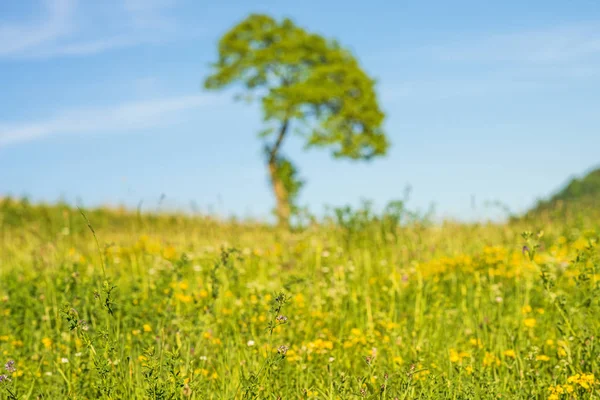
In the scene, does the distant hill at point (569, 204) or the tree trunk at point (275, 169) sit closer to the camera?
the distant hill at point (569, 204)

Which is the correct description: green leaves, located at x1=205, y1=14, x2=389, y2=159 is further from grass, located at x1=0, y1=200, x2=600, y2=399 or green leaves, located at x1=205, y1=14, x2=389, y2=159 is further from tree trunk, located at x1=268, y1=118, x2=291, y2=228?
grass, located at x1=0, y1=200, x2=600, y2=399

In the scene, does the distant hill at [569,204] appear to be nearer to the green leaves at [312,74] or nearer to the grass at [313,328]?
the grass at [313,328]

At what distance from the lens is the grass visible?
11.2 ft

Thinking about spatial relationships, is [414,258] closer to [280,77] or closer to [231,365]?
[231,365]

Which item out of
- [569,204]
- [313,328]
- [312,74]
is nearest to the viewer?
[313,328]

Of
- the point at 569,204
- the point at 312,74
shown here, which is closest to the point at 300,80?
the point at 312,74

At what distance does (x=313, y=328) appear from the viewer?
5.12m

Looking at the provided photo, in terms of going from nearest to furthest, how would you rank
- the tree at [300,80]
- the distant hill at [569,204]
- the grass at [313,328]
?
1. the grass at [313,328]
2. the distant hill at [569,204]
3. the tree at [300,80]

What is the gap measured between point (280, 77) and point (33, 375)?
32.4 meters

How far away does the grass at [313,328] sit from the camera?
11.2 feet

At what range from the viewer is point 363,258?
791cm

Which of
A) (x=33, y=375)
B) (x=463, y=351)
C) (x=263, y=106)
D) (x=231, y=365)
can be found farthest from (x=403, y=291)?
(x=263, y=106)

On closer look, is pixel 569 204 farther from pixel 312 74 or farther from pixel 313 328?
pixel 312 74

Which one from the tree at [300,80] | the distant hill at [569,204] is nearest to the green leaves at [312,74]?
the tree at [300,80]
